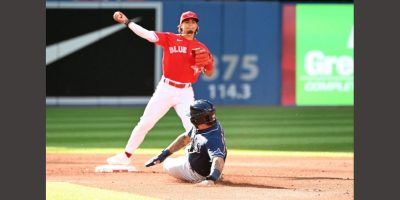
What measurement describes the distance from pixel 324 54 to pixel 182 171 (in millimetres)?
13211

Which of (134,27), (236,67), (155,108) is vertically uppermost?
(134,27)

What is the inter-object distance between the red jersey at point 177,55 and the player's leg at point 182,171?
1.09 metres

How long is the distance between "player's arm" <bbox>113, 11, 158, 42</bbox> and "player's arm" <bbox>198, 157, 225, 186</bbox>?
1813 mm

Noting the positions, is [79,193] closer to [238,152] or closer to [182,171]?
[182,171]

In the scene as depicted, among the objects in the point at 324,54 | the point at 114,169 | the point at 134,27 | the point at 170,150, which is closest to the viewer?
the point at 170,150

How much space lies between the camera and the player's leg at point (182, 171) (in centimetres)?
927

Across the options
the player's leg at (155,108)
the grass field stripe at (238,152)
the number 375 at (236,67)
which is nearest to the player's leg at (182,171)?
the player's leg at (155,108)

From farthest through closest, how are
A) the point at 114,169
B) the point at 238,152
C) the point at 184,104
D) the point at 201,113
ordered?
the point at 238,152
the point at 114,169
the point at 184,104
the point at 201,113

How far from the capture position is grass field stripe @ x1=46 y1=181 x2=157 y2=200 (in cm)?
793

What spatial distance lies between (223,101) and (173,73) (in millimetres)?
11439

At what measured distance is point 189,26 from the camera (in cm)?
1016

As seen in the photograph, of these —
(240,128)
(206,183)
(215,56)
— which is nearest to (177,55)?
(206,183)

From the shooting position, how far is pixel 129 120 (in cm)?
1850

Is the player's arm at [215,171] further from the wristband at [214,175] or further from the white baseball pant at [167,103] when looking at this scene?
the white baseball pant at [167,103]
